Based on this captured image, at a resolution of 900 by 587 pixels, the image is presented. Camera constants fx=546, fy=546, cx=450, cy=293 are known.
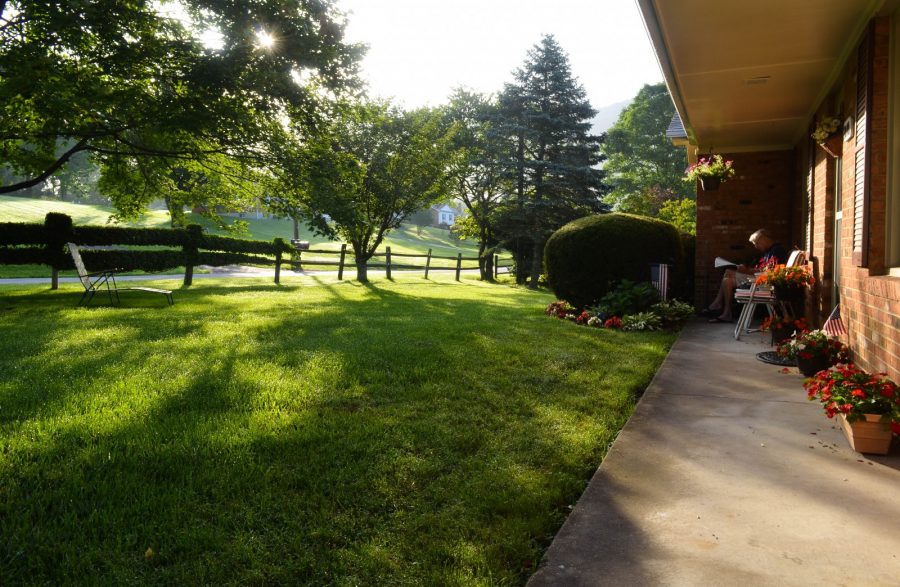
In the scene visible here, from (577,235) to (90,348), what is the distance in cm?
677

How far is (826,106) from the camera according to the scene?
612 centimetres

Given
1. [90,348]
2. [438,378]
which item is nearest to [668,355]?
[438,378]

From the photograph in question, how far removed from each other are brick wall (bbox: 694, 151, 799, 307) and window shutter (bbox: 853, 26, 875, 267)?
5.40 meters

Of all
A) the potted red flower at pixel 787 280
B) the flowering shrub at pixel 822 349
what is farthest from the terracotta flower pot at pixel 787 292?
the flowering shrub at pixel 822 349

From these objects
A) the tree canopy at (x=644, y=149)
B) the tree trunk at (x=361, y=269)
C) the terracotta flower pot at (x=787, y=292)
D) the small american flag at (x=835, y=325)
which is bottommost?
the small american flag at (x=835, y=325)

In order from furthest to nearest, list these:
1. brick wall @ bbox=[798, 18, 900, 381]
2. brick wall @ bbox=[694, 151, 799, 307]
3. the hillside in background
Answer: the hillside in background < brick wall @ bbox=[694, 151, 799, 307] < brick wall @ bbox=[798, 18, 900, 381]

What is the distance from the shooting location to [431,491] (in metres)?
2.57

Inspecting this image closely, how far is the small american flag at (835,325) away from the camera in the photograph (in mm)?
5062

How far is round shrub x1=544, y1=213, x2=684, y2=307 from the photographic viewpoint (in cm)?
873

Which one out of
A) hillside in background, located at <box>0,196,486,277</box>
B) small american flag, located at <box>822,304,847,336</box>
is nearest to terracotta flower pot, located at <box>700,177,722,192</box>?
small american flag, located at <box>822,304,847,336</box>

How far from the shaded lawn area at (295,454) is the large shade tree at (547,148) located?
18.5 meters

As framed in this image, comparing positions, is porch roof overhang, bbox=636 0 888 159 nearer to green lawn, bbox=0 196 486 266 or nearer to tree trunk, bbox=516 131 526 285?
tree trunk, bbox=516 131 526 285

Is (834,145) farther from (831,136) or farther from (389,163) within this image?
(389,163)

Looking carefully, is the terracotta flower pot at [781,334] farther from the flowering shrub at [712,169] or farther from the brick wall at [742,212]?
the brick wall at [742,212]
